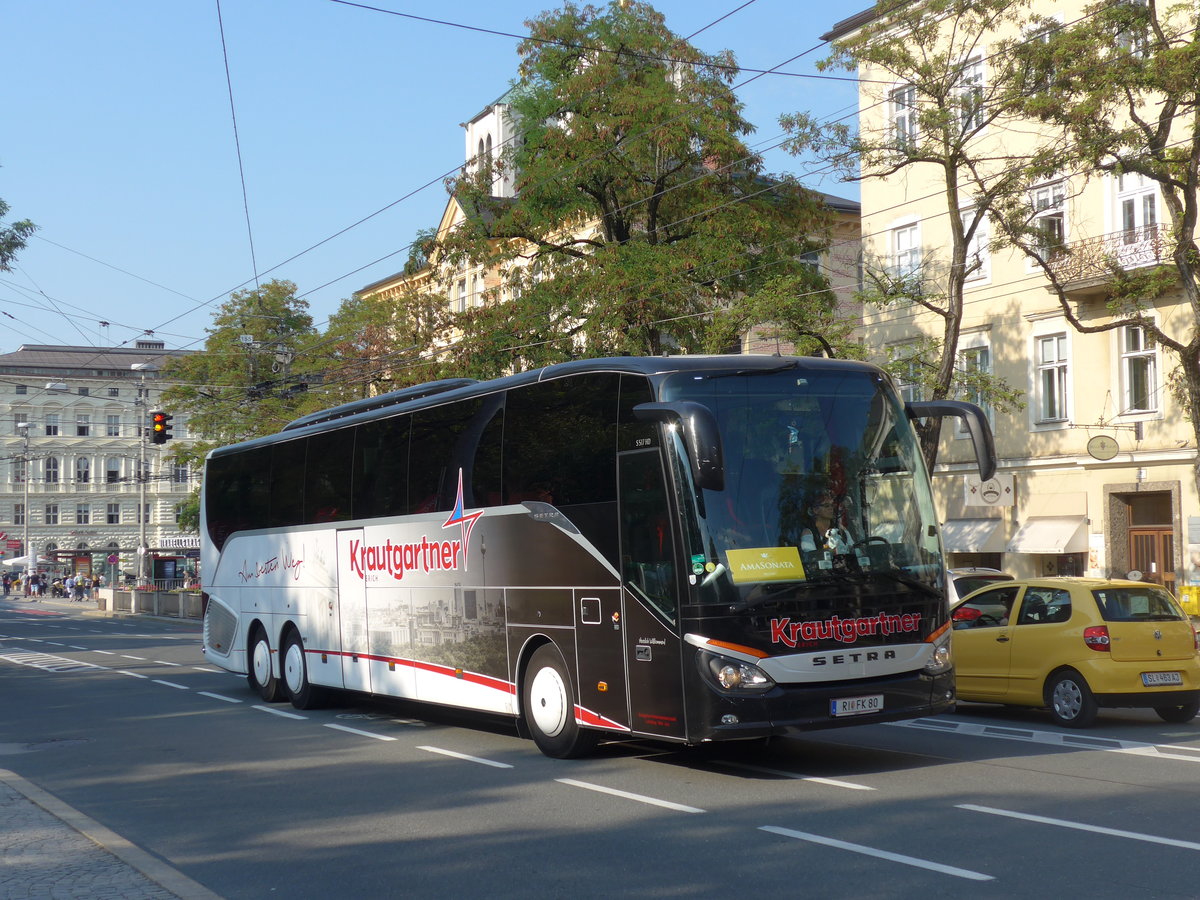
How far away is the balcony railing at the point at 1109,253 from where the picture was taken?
2723 centimetres

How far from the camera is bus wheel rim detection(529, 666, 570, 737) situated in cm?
1254

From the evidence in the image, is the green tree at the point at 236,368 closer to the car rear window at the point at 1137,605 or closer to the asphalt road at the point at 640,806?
the asphalt road at the point at 640,806

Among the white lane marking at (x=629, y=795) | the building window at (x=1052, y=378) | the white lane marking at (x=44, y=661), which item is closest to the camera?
the white lane marking at (x=629, y=795)

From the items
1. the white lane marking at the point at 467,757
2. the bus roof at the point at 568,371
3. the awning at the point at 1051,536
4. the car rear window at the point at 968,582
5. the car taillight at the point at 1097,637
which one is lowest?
the white lane marking at the point at 467,757

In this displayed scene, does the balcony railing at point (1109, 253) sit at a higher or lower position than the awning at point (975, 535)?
higher

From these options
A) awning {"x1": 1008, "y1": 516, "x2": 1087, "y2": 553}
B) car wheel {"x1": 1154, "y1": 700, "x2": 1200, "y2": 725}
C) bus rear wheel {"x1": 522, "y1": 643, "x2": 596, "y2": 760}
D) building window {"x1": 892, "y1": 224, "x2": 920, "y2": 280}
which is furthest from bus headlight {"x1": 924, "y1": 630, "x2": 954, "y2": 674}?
building window {"x1": 892, "y1": 224, "x2": 920, "y2": 280}

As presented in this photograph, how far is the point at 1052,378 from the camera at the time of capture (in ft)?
105

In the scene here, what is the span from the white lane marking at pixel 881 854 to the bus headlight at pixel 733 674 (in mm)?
1805

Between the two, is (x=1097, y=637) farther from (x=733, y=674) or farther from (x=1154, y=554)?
(x=1154, y=554)

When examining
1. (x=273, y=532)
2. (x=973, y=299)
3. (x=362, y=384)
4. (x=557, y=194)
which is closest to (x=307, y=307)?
(x=362, y=384)

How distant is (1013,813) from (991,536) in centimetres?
2509

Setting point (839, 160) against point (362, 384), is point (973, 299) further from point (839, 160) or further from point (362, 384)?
point (362, 384)

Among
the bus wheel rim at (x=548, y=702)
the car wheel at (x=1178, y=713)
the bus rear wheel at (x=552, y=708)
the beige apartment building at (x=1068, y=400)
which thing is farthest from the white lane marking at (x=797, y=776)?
the beige apartment building at (x=1068, y=400)

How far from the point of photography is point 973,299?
33.9m
